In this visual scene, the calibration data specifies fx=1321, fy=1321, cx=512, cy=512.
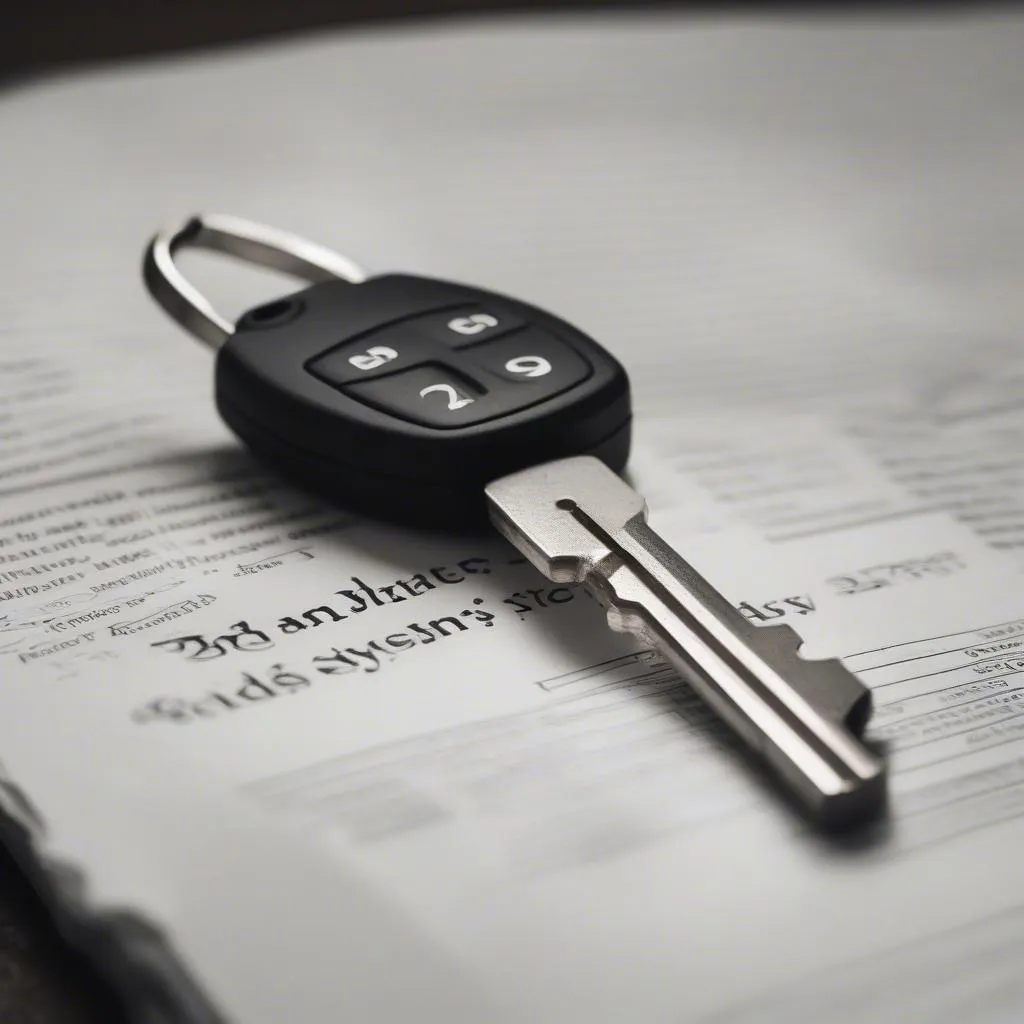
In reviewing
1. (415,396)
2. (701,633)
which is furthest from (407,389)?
(701,633)

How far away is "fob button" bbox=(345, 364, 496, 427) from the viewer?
47 cm

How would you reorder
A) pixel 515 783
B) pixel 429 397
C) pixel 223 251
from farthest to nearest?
pixel 223 251
pixel 429 397
pixel 515 783

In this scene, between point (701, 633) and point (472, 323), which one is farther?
point (472, 323)

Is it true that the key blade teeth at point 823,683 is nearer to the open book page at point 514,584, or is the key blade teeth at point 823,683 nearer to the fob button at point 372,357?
the open book page at point 514,584

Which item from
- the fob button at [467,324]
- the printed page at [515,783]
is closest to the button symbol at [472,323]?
the fob button at [467,324]

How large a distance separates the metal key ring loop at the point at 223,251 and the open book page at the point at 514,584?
0.19 ft

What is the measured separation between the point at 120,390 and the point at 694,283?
0.32 metres

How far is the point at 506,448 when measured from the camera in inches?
18.4

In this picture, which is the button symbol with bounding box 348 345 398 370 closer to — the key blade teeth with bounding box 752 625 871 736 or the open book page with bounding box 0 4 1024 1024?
the open book page with bounding box 0 4 1024 1024

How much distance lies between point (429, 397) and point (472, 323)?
0.06m

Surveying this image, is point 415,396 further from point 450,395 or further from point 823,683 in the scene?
point 823,683

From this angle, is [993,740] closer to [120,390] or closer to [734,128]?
[120,390]

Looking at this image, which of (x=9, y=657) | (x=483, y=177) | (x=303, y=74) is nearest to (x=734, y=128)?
(x=483, y=177)

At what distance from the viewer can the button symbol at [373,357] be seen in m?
0.50
